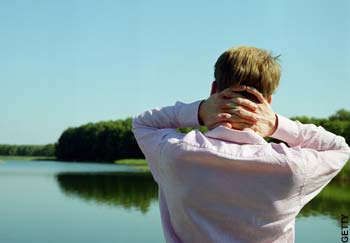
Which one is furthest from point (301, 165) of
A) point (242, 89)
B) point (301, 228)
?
point (301, 228)

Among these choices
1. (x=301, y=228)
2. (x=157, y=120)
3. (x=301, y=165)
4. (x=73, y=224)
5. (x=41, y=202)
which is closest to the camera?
(x=301, y=165)

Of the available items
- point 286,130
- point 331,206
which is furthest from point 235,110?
point 331,206

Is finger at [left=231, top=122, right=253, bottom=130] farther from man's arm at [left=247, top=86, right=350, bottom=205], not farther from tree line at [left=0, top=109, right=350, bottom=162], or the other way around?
tree line at [left=0, top=109, right=350, bottom=162]

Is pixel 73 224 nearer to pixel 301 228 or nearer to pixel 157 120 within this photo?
pixel 301 228

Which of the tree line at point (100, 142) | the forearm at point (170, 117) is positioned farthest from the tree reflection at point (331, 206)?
the tree line at point (100, 142)

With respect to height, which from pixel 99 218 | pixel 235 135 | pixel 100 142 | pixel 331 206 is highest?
pixel 235 135

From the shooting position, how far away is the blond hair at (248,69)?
1.22m

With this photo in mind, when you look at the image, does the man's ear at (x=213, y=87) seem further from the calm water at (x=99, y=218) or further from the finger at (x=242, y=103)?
the calm water at (x=99, y=218)

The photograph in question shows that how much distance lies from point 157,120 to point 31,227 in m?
10.3

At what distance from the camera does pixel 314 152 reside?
1.25 m

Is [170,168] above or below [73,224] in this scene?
above

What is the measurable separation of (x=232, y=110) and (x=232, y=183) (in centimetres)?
16

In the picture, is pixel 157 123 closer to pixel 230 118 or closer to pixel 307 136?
pixel 230 118

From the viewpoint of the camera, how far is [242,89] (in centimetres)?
121
